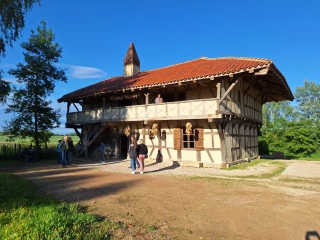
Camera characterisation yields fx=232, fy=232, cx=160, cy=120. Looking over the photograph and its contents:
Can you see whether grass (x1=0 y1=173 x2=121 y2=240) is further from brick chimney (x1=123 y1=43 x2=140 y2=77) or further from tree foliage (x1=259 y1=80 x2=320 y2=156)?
tree foliage (x1=259 y1=80 x2=320 y2=156)

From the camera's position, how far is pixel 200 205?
19.0 feet

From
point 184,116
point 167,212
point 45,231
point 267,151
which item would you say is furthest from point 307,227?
point 267,151

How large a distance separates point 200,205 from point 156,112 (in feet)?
28.5

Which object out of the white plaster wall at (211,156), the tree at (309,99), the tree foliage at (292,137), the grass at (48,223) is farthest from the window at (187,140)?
the tree at (309,99)

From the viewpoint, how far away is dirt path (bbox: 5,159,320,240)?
424 cm

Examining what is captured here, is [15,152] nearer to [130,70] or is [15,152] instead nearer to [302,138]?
[130,70]

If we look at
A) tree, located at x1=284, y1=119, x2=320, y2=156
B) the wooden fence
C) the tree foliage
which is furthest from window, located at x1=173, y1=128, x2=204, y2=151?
tree, located at x1=284, y1=119, x2=320, y2=156

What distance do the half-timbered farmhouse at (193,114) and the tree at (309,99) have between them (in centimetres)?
2517

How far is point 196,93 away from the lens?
14.0 meters

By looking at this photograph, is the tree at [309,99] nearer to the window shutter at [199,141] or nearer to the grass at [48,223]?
the window shutter at [199,141]

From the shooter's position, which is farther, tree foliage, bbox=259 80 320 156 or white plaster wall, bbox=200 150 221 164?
tree foliage, bbox=259 80 320 156

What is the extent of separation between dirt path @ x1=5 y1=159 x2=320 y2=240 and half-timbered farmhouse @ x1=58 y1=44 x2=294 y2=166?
13.9 feet

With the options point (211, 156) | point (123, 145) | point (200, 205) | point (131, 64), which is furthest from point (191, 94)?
point (131, 64)

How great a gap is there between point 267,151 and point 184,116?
55.9 feet
